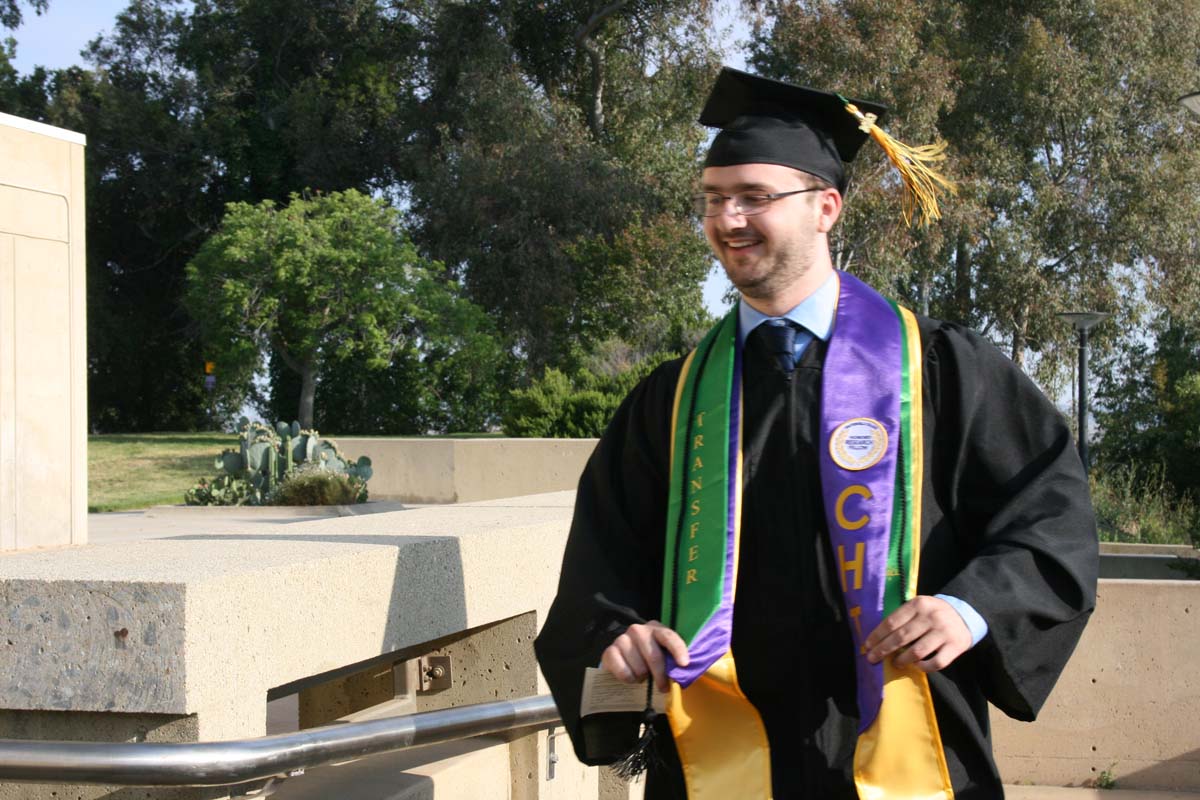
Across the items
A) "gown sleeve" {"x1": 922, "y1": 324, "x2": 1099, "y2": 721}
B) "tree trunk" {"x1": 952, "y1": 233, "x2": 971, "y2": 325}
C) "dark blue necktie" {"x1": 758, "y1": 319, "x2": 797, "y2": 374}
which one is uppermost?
"tree trunk" {"x1": 952, "y1": 233, "x2": 971, "y2": 325}

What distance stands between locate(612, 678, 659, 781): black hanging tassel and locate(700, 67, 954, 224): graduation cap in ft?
3.06

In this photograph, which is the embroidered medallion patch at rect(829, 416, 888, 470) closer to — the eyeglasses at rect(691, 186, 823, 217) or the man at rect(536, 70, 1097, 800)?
the man at rect(536, 70, 1097, 800)

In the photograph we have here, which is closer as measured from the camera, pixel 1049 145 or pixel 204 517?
pixel 204 517

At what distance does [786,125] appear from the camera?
2.37 meters

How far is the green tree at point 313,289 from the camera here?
86.9 ft

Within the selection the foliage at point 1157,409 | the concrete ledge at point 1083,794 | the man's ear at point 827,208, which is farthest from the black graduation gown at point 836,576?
the foliage at point 1157,409

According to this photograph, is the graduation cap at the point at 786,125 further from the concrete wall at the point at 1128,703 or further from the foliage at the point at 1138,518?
the foliage at the point at 1138,518

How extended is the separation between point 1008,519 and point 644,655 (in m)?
0.62

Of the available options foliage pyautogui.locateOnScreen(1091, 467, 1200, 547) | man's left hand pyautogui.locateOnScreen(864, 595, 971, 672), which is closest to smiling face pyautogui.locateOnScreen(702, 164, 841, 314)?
man's left hand pyautogui.locateOnScreen(864, 595, 971, 672)

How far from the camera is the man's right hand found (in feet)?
6.80

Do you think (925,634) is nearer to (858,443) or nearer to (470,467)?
(858,443)

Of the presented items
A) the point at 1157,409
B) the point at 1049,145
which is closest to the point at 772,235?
the point at 1157,409

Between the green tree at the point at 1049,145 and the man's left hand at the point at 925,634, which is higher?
the green tree at the point at 1049,145

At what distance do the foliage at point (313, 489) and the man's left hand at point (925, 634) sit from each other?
12571 mm
